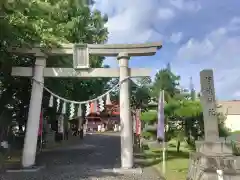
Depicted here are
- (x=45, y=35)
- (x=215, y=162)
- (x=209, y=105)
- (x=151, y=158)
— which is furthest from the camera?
(x=151, y=158)

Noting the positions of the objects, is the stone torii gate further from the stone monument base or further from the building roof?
the building roof

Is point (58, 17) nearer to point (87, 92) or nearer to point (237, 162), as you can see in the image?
point (87, 92)

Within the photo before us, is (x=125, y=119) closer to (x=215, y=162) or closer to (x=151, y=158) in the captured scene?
(x=215, y=162)

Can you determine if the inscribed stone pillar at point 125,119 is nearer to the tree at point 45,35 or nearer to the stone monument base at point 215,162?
the tree at point 45,35

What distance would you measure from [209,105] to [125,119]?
170 inches

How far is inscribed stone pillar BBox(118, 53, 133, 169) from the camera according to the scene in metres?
13.9

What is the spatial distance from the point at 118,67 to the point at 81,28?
4.94 meters

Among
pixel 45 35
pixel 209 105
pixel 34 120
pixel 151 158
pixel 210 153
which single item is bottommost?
pixel 151 158

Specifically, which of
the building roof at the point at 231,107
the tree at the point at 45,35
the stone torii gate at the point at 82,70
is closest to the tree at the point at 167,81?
the building roof at the point at 231,107

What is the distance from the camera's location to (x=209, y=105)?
36.6 feet

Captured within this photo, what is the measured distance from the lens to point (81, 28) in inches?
721

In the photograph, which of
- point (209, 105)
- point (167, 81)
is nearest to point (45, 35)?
point (209, 105)

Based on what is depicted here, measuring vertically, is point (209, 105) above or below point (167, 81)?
below

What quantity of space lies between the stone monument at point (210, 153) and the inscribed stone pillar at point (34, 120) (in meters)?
7.22
